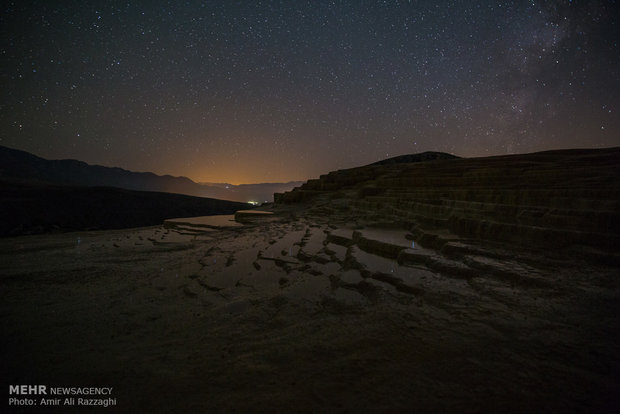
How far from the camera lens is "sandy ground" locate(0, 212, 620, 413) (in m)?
1.27

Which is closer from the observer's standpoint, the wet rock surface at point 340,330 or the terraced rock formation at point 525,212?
the wet rock surface at point 340,330

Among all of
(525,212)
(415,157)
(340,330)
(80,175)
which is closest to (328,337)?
(340,330)

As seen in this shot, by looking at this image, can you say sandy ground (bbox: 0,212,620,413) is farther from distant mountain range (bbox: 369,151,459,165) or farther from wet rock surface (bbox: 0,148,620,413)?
distant mountain range (bbox: 369,151,459,165)

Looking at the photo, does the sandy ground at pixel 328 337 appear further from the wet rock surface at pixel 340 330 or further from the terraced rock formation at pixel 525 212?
the terraced rock formation at pixel 525 212

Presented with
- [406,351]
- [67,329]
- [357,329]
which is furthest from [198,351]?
[406,351]

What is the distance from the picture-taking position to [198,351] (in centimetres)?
175

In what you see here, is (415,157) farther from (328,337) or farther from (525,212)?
(328,337)

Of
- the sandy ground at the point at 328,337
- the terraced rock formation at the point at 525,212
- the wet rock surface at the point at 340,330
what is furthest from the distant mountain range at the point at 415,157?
the sandy ground at the point at 328,337

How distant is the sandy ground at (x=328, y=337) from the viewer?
127 cm

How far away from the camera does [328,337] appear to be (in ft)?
6.02

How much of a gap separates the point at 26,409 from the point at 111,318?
1.11 meters

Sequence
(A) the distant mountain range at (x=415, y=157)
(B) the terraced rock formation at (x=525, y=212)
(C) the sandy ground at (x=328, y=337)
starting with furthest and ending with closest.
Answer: (A) the distant mountain range at (x=415, y=157)
(B) the terraced rock formation at (x=525, y=212)
(C) the sandy ground at (x=328, y=337)

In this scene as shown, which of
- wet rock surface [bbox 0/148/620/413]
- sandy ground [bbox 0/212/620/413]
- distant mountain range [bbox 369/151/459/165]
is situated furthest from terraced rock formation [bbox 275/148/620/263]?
distant mountain range [bbox 369/151/459/165]

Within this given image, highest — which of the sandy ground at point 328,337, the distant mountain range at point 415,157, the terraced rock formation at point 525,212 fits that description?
the distant mountain range at point 415,157
